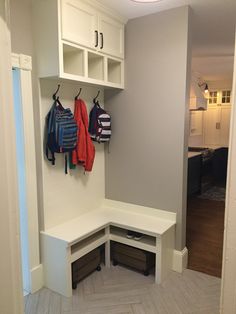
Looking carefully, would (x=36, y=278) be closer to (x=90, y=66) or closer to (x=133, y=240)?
(x=133, y=240)

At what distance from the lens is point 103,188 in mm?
3059

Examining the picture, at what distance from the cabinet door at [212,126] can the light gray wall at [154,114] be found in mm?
4983

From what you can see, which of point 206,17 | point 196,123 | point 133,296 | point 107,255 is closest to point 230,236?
point 133,296

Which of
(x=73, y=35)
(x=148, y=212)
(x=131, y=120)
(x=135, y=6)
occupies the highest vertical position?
(x=135, y=6)

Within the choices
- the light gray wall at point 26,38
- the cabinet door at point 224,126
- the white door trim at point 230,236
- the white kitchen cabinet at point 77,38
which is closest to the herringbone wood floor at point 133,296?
the light gray wall at point 26,38

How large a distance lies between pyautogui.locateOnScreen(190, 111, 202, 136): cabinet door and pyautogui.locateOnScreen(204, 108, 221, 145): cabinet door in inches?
7.6

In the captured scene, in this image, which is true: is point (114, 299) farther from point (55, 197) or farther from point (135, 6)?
point (135, 6)

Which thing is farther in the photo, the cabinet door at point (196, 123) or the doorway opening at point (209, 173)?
the cabinet door at point (196, 123)

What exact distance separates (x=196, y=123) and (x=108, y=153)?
15.3ft

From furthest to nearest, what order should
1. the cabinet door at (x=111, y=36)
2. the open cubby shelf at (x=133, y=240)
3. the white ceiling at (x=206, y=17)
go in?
the open cubby shelf at (x=133, y=240), the cabinet door at (x=111, y=36), the white ceiling at (x=206, y=17)

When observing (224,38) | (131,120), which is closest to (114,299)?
(131,120)

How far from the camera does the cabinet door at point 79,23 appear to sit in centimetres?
204

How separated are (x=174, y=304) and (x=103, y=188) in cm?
136

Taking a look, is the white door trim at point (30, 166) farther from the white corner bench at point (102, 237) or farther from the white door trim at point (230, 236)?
the white door trim at point (230, 236)
